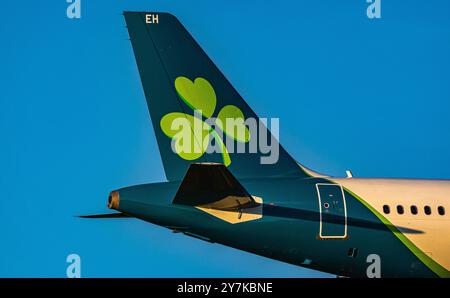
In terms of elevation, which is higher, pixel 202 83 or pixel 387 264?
pixel 202 83

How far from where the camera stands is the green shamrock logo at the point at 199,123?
1933 centimetres

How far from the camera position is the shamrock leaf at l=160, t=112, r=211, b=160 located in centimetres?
1927

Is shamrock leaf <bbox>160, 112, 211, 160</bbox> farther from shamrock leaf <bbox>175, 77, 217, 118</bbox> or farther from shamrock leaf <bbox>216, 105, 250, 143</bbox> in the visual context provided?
shamrock leaf <bbox>216, 105, 250, 143</bbox>

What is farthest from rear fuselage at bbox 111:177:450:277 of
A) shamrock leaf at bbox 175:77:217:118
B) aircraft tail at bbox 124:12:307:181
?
shamrock leaf at bbox 175:77:217:118

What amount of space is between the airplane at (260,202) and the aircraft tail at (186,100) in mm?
24

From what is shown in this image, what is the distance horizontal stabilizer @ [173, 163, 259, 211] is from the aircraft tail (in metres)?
1.46

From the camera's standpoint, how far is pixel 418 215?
68.7ft

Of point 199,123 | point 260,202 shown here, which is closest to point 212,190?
point 260,202

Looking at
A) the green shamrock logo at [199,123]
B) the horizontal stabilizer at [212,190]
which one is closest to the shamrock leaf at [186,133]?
the green shamrock logo at [199,123]

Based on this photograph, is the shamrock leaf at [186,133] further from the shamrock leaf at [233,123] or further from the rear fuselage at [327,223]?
the rear fuselage at [327,223]
